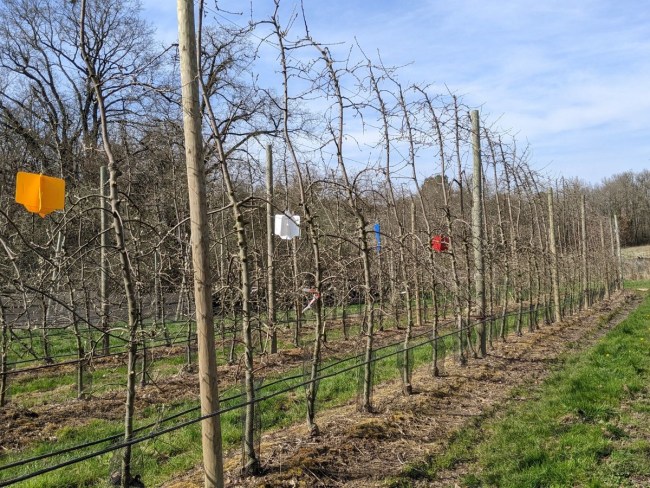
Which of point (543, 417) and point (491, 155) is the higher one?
point (491, 155)

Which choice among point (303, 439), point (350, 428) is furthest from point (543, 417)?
point (303, 439)

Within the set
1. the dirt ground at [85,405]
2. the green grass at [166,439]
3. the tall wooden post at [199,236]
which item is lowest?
the green grass at [166,439]

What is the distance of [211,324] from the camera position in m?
3.48

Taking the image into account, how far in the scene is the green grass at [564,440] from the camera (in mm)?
4480

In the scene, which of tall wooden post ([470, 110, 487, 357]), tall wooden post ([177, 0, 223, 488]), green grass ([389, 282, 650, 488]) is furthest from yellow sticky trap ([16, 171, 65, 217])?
tall wooden post ([470, 110, 487, 357])

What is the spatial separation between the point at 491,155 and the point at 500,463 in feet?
27.9

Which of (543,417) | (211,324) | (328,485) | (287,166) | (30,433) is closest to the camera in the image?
(211,324)

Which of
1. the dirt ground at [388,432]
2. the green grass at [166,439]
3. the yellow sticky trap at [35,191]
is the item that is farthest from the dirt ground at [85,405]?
the yellow sticky trap at [35,191]

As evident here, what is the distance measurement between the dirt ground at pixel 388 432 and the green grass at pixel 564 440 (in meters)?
0.24

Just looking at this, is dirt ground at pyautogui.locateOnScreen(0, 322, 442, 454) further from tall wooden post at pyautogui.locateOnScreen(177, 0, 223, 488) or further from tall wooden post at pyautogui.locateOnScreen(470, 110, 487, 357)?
tall wooden post at pyautogui.locateOnScreen(470, 110, 487, 357)

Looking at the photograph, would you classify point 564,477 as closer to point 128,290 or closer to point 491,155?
point 128,290

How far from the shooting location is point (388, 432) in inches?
219

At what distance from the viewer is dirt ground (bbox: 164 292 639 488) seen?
4496 millimetres

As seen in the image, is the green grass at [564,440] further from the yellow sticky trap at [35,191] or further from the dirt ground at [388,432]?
the yellow sticky trap at [35,191]
